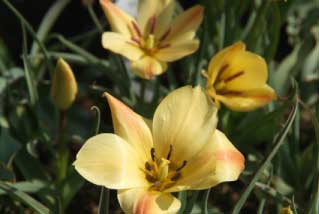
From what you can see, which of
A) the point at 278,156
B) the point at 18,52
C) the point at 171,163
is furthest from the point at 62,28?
the point at 171,163

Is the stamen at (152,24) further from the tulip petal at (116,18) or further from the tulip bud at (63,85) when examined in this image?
the tulip bud at (63,85)

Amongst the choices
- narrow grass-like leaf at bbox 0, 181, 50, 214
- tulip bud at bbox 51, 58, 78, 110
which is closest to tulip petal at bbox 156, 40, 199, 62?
tulip bud at bbox 51, 58, 78, 110

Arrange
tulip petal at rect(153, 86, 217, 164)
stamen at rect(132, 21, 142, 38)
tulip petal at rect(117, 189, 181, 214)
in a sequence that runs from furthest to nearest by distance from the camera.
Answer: stamen at rect(132, 21, 142, 38), tulip petal at rect(153, 86, 217, 164), tulip petal at rect(117, 189, 181, 214)

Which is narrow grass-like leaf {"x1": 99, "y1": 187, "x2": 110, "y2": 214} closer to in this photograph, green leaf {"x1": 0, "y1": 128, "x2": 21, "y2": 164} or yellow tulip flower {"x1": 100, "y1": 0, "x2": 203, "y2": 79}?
yellow tulip flower {"x1": 100, "y1": 0, "x2": 203, "y2": 79}

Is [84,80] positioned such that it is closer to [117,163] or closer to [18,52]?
[18,52]

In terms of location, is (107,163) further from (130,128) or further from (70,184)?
(70,184)

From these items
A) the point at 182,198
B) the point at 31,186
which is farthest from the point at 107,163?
the point at 31,186
